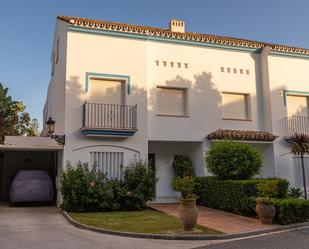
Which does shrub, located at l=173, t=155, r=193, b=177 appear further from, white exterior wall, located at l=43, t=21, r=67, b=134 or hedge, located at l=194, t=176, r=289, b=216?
white exterior wall, located at l=43, t=21, r=67, b=134

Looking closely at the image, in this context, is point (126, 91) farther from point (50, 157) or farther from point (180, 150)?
point (50, 157)

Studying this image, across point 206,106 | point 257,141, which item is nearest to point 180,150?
point 206,106

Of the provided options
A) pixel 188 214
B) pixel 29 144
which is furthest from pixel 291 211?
pixel 29 144

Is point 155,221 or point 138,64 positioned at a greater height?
point 138,64

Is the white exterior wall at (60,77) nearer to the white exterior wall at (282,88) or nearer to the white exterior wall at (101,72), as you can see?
the white exterior wall at (101,72)

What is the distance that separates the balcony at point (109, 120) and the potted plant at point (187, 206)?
5465mm

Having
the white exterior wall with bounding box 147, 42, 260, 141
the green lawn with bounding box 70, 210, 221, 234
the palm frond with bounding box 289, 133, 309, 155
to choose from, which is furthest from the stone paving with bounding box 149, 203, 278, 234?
the palm frond with bounding box 289, 133, 309, 155

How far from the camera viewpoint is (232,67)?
18.1 m

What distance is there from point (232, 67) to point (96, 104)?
7.20m

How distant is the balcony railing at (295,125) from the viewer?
17984 mm

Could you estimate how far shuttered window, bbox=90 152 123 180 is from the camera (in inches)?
597

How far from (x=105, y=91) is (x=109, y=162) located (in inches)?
122

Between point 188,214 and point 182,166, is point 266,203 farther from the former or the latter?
point 182,166

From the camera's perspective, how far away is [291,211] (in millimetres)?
11305
